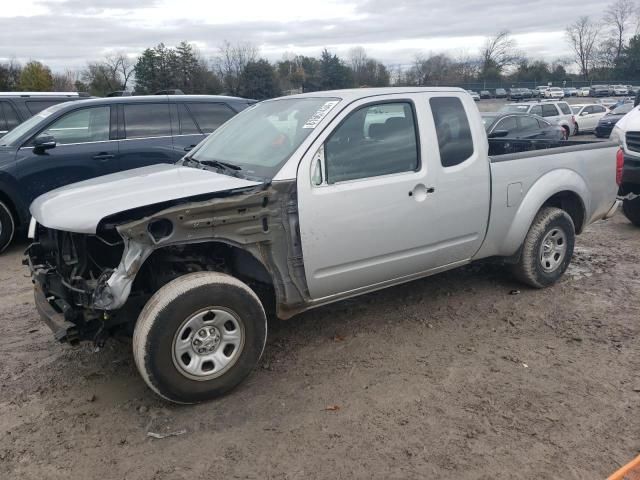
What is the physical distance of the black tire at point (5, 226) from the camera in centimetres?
709

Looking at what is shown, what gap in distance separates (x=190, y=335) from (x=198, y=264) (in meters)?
0.54

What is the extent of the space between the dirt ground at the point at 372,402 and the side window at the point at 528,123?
10.6m

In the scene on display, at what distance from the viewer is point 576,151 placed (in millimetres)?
5289

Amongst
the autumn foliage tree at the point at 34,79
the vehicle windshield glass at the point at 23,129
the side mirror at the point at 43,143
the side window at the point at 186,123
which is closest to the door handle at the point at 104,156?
the side mirror at the point at 43,143

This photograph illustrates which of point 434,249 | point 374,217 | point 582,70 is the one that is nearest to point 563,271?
point 434,249

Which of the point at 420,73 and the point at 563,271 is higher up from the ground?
the point at 420,73

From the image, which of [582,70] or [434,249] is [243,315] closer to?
[434,249]

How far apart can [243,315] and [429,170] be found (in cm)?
180

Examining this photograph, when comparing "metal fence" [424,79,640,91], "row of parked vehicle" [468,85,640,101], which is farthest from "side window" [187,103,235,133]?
"metal fence" [424,79,640,91]

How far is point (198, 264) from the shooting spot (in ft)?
12.2

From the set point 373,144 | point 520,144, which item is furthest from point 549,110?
point 373,144

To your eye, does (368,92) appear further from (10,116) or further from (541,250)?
(10,116)

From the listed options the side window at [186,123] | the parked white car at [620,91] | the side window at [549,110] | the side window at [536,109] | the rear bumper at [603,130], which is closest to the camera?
the side window at [186,123]

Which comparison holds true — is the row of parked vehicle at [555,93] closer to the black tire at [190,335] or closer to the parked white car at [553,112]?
the parked white car at [553,112]
